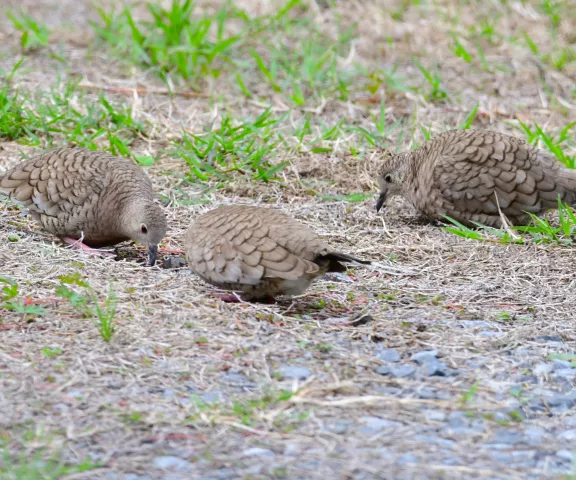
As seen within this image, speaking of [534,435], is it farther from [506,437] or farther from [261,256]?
[261,256]

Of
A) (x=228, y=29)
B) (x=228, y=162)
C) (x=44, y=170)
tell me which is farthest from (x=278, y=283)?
(x=228, y=29)

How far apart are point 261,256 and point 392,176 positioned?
2424 millimetres

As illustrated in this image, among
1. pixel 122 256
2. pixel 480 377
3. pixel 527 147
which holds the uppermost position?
pixel 527 147

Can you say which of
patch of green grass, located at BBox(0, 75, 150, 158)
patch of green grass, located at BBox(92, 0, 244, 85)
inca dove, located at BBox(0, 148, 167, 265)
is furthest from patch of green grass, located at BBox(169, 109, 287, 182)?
patch of green grass, located at BBox(92, 0, 244, 85)

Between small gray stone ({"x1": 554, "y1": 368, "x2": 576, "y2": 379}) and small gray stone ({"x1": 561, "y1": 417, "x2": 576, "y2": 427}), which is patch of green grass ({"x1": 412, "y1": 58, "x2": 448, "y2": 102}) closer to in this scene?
small gray stone ({"x1": 554, "y1": 368, "x2": 576, "y2": 379})

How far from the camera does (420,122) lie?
8609mm

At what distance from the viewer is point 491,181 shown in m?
6.66

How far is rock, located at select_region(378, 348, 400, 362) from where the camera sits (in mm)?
4402

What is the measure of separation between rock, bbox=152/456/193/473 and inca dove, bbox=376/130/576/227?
3.77 metres

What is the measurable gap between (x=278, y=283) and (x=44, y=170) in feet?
6.88

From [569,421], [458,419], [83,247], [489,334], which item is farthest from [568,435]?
[83,247]

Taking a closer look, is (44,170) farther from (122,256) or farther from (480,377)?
(480,377)

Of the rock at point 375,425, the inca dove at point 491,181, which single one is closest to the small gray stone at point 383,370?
the rock at point 375,425

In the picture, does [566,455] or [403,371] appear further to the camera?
[403,371]
